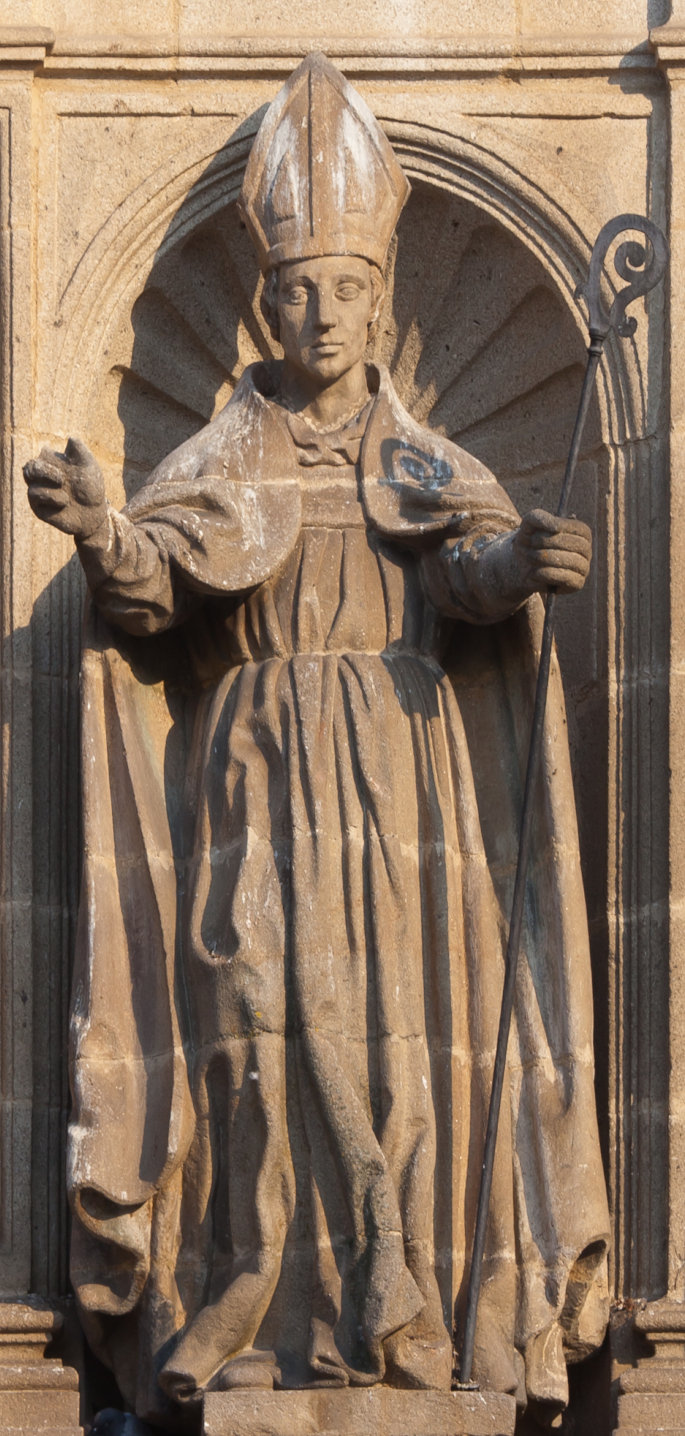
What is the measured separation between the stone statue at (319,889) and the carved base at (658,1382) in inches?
5.4

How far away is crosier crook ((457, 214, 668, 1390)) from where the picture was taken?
32.1 ft

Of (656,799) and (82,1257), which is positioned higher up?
(656,799)

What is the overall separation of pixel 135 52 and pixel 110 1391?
3560 mm

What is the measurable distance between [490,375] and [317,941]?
2.05 metres

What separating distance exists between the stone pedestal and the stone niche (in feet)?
0.51

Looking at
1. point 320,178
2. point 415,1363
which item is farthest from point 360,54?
point 415,1363

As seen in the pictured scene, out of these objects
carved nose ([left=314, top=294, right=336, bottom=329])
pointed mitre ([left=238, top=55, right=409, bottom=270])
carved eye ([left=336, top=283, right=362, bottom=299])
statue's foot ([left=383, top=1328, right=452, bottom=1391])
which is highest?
pointed mitre ([left=238, top=55, right=409, bottom=270])

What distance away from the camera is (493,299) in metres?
11.2

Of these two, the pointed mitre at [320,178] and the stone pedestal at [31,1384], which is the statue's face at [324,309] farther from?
the stone pedestal at [31,1384]

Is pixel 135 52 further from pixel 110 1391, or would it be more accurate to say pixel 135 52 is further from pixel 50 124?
pixel 110 1391

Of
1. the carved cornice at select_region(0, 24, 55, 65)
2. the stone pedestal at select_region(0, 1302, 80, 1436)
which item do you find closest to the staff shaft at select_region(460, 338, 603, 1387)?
the stone pedestal at select_region(0, 1302, 80, 1436)

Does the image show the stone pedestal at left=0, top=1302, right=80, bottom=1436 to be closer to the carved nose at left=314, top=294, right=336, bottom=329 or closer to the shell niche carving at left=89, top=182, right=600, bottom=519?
the shell niche carving at left=89, top=182, right=600, bottom=519

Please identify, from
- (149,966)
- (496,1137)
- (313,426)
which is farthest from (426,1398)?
(313,426)

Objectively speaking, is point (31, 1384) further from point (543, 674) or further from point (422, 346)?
point (422, 346)
